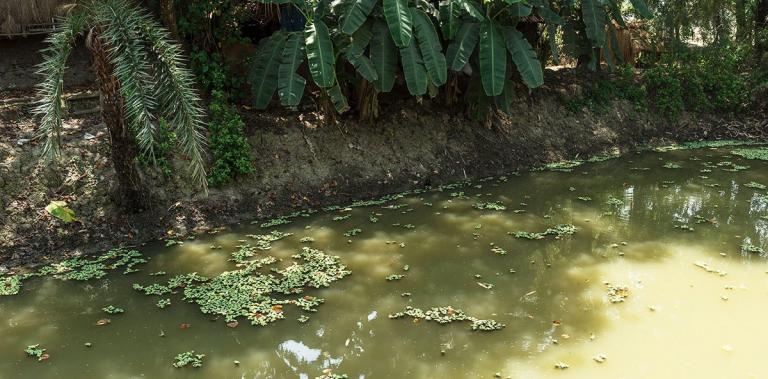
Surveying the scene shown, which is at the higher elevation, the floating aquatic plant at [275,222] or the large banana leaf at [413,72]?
the large banana leaf at [413,72]

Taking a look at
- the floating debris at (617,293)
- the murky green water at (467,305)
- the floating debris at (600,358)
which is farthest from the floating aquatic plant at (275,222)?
the floating debris at (600,358)

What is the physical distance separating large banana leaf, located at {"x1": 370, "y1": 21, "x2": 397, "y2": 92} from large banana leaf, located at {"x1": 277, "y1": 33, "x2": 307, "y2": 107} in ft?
3.30

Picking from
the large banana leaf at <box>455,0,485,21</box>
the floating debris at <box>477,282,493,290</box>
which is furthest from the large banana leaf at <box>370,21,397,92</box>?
the floating debris at <box>477,282,493,290</box>

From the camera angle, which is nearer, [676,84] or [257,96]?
[257,96]

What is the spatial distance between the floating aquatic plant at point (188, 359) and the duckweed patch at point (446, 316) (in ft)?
5.14

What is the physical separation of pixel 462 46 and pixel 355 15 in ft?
5.57

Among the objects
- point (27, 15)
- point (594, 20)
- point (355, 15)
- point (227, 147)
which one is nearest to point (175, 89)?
point (227, 147)

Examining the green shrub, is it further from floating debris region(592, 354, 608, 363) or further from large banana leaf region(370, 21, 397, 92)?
floating debris region(592, 354, 608, 363)

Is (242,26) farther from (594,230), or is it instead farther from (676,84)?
(676,84)

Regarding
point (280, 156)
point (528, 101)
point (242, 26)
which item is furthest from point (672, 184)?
point (242, 26)

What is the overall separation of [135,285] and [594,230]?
5090 millimetres

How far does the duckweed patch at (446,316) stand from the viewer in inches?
189

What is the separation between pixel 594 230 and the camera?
277 inches

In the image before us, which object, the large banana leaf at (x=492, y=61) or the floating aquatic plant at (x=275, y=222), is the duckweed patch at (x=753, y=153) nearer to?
the large banana leaf at (x=492, y=61)
